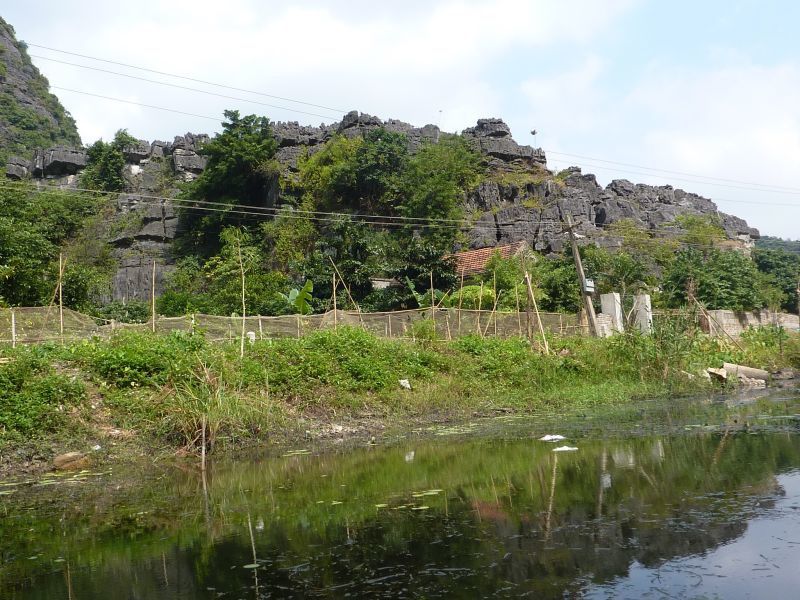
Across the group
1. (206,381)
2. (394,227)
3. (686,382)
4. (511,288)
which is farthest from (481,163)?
(206,381)

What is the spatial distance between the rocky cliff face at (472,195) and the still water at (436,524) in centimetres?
2856

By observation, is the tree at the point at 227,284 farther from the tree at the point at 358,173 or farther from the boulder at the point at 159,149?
the boulder at the point at 159,149

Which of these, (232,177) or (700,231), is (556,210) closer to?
(700,231)

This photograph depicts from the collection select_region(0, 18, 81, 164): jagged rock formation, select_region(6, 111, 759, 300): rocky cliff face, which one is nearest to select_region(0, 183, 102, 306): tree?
select_region(6, 111, 759, 300): rocky cliff face

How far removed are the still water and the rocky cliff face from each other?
28559 millimetres

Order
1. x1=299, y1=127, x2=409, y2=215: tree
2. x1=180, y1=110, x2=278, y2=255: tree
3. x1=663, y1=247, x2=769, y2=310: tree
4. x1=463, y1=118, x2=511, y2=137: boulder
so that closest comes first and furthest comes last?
x1=663, y1=247, x2=769, y2=310: tree
x1=299, y1=127, x2=409, y2=215: tree
x1=180, y1=110, x2=278, y2=255: tree
x1=463, y1=118, x2=511, y2=137: boulder

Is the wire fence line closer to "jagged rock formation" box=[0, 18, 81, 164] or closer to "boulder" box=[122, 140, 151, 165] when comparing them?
"boulder" box=[122, 140, 151, 165]

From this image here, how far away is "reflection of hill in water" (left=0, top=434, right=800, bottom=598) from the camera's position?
5281 mm

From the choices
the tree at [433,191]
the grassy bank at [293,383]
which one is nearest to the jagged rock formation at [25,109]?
the tree at [433,191]

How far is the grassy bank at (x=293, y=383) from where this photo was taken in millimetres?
12117

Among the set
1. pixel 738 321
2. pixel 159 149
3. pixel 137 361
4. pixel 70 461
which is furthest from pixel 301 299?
pixel 159 149

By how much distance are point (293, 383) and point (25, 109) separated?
2748 inches

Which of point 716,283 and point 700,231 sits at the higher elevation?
point 700,231

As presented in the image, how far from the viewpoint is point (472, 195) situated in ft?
140
